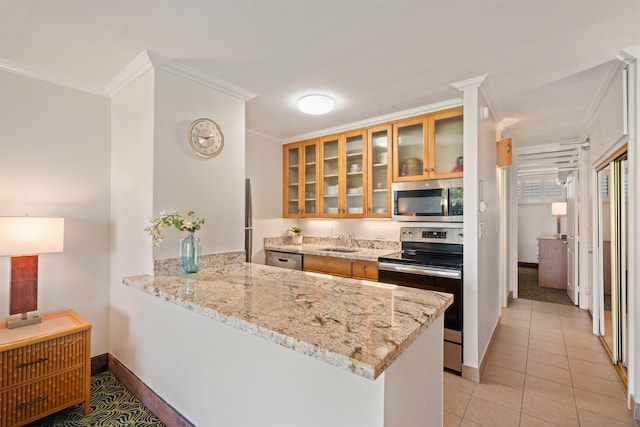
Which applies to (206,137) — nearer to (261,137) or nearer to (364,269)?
(261,137)

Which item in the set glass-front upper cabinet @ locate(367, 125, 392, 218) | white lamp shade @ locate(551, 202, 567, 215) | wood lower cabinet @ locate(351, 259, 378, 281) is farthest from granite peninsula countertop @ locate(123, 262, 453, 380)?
white lamp shade @ locate(551, 202, 567, 215)

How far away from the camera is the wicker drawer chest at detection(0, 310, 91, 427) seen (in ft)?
6.00

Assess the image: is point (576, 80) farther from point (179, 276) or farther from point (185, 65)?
point (179, 276)

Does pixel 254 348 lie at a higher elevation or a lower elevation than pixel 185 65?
lower

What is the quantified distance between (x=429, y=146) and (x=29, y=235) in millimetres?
3363

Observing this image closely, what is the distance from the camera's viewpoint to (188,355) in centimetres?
180

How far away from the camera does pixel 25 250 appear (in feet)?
6.48

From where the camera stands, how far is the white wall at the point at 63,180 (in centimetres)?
221

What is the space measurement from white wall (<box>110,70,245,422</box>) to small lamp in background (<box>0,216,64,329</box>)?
46 centimetres

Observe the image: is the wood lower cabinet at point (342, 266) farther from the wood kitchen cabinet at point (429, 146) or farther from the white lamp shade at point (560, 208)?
the white lamp shade at point (560, 208)

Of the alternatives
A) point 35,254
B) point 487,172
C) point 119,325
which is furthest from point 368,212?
point 35,254

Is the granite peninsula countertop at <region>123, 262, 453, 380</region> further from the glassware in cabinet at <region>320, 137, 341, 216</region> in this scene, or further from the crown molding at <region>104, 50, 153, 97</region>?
the glassware in cabinet at <region>320, 137, 341, 216</region>

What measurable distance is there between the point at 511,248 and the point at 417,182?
2.84m

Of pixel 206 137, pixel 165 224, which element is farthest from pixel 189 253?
pixel 206 137
